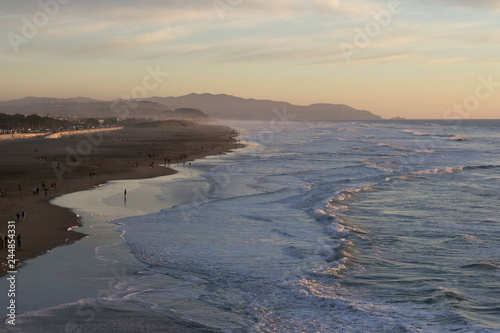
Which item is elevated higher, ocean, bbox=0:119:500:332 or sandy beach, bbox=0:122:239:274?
sandy beach, bbox=0:122:239:274

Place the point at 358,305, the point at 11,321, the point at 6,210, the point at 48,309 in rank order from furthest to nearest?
the point at 6,210
the point at 358,305
the point at 48,309
the point at 11,321

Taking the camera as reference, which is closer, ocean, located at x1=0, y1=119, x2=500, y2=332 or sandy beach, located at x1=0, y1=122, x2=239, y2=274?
ocean, located at x1=0, y1=119, x2=500, y2=332

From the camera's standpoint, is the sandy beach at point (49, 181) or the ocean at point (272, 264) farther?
the sandy beach at point (49, 181)

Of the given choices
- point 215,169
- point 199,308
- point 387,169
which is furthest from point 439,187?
point 199,308

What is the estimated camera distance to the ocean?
16453mm

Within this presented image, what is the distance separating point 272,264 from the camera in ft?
73.3

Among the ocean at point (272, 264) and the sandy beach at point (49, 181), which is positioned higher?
the sandy beach at point (49, 181)

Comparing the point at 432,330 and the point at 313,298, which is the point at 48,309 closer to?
the point at 313,298

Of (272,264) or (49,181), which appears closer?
(272,264)

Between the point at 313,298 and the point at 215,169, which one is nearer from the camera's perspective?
the point at 313,298

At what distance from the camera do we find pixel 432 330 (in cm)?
1561

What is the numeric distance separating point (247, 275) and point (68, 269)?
24.9 feet

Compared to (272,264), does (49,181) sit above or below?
above

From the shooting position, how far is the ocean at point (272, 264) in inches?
648
